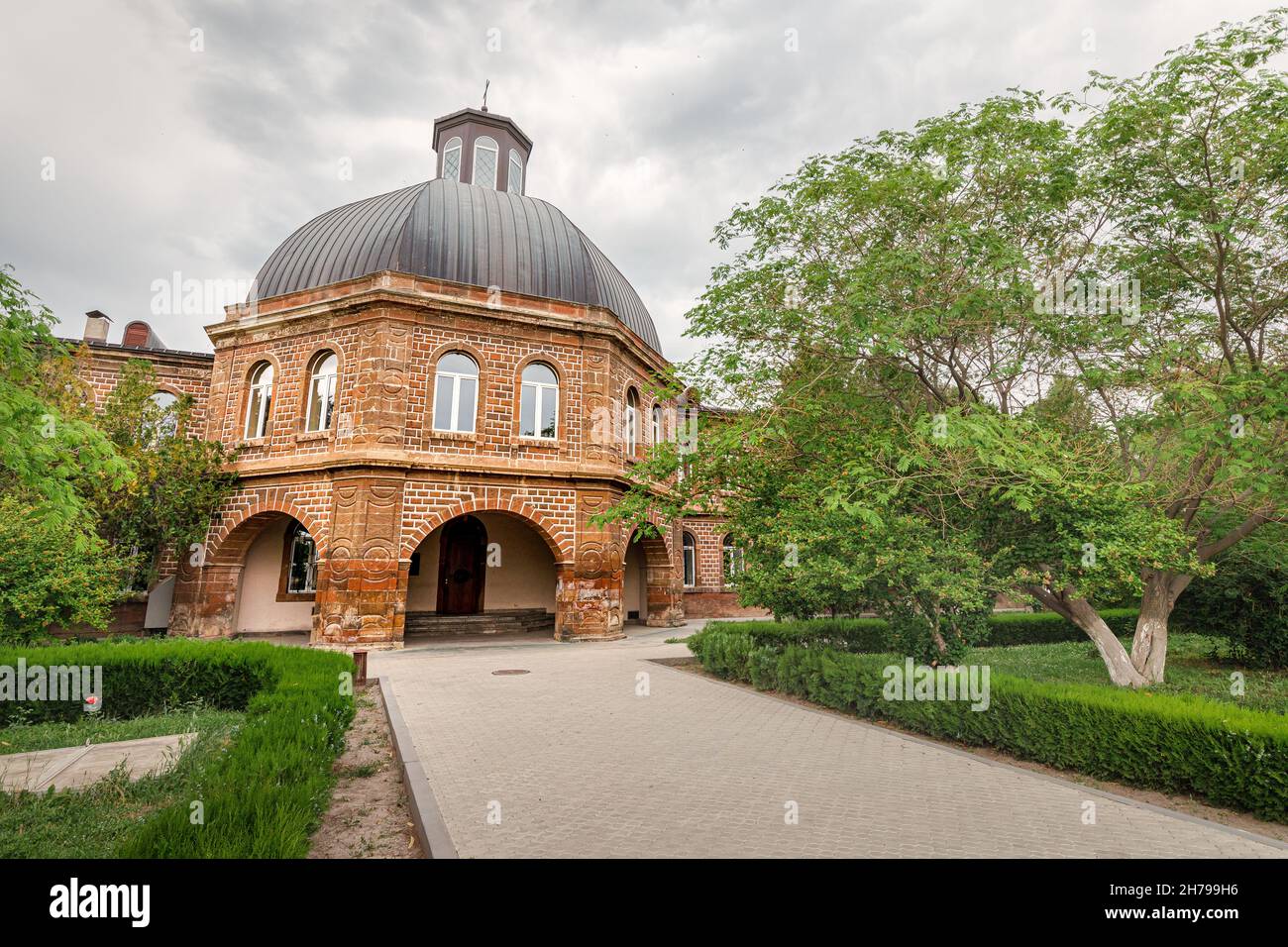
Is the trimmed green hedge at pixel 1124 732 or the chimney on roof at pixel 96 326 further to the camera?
the chimney on roof at pixel 96 326

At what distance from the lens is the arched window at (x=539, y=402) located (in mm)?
16531

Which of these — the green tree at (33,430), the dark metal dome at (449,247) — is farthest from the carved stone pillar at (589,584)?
the green tree at (33,430)

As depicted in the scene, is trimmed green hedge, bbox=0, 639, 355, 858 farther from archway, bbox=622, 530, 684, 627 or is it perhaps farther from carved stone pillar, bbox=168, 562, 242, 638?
archway, bbox=622, 530, 684, 627

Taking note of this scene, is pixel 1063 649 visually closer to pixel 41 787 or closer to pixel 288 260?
pixel 41 787

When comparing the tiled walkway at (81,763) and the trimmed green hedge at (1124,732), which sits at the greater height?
the trimmed green hedge at (1124,732)

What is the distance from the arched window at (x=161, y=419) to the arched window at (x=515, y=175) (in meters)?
13.3

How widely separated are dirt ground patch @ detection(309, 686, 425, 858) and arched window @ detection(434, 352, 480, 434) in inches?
375

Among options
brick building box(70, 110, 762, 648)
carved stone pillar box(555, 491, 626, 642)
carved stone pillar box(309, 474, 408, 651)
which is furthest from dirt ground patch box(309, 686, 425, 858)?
carved stone pillar box(555, 491, 626, 642)

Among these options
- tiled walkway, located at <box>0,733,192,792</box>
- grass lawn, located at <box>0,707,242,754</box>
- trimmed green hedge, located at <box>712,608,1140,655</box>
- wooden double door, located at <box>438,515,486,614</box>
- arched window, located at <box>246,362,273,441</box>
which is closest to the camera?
tiled walkway, located at <box>0,733,192,792</box>

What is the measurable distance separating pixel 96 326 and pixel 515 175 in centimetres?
1506

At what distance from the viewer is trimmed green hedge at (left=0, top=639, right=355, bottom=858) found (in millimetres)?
3242

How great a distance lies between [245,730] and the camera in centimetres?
532

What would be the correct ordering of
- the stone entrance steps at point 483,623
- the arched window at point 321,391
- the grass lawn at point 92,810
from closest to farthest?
the grass lawn at point 92,810
the arched window at point 321,391
the stone entrance steps at point 483,623

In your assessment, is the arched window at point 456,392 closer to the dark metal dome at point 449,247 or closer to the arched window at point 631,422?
the dark metal dome at point 449,247
